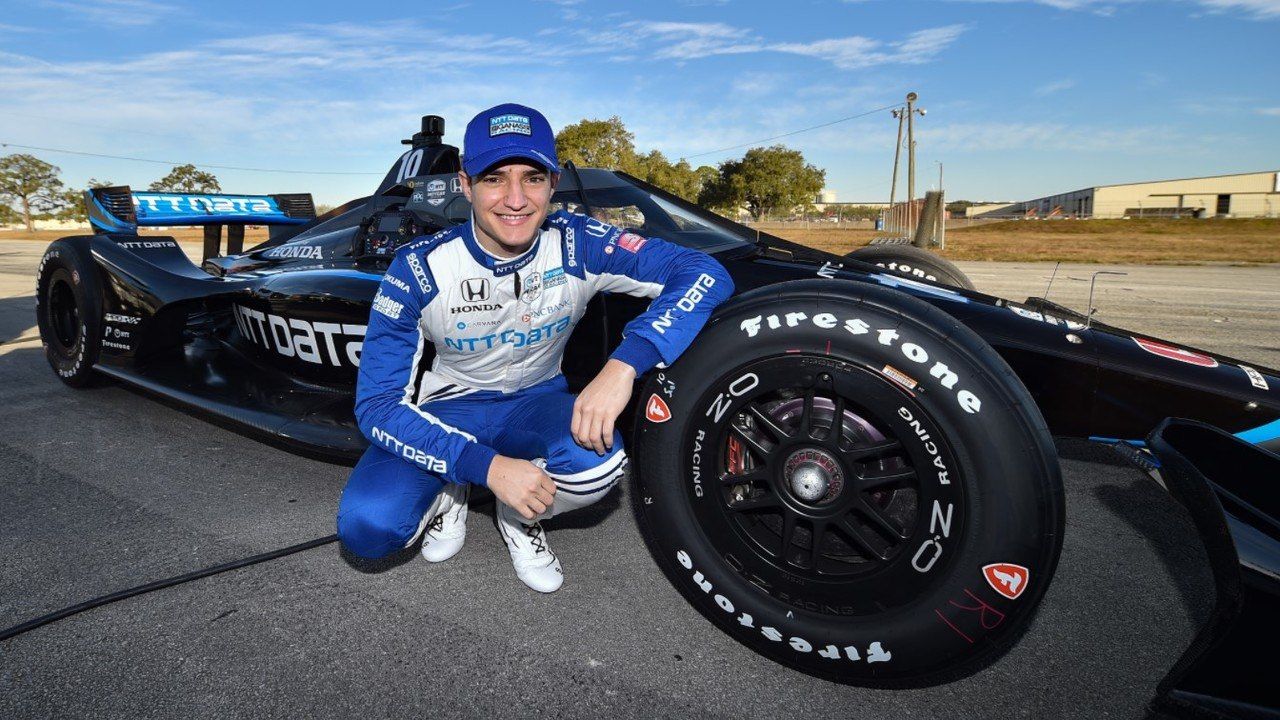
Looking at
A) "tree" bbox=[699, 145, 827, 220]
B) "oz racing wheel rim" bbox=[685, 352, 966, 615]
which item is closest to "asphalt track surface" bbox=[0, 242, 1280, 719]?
"oz racing wheel rim" bbox=[685, 352, 966, 615]

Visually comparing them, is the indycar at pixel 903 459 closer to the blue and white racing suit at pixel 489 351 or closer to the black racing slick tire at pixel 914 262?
the blue and white racing suit at pixel 489 351

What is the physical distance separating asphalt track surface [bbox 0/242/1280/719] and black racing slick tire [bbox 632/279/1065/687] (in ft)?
0.51

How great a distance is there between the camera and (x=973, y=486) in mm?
1448

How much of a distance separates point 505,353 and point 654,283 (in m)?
0.57

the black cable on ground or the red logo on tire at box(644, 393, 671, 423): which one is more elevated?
the red logo on tire at box(644, 393, 671, 423)

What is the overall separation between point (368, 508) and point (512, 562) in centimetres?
54

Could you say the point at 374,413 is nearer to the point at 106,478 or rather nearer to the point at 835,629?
the point at 835,629

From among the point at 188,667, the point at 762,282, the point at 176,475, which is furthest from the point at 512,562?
the point at 176,475

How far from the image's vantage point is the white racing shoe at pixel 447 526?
→ 2307 mm

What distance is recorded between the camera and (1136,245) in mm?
24344

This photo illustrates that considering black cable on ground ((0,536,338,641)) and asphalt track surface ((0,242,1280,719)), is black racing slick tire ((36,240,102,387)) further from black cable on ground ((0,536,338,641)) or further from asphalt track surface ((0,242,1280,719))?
black cable on ground ((0,536,338,641))

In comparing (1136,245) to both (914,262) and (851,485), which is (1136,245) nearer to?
(914,262)

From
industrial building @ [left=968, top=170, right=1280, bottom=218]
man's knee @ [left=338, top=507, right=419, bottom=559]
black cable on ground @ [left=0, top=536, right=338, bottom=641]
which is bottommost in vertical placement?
black cable on ground @ [left=0, top=536, right=338, bottom=641]

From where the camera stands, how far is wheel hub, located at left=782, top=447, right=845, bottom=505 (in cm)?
165
